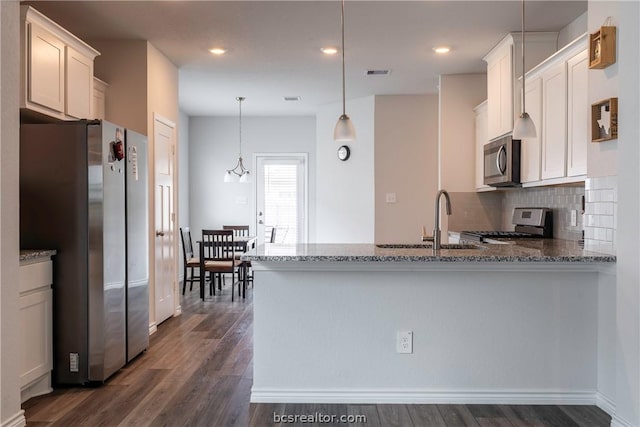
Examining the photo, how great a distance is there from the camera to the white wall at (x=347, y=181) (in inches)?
270

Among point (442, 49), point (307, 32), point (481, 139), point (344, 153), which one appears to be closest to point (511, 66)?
point (442, 49)

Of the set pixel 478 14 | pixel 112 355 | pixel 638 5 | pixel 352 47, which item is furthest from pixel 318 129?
pixel 638 5

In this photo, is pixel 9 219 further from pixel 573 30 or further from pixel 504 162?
pixel 573 30

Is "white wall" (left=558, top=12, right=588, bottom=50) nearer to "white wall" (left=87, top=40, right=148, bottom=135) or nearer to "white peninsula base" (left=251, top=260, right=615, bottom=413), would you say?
"white peninsula base" (left=251, top=260, right=615, bottom=413)

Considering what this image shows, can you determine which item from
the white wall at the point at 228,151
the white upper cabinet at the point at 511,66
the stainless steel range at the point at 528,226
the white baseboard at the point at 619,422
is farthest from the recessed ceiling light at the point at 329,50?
A: the white baseboard at the point at 619,422

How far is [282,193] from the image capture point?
829 centimetres

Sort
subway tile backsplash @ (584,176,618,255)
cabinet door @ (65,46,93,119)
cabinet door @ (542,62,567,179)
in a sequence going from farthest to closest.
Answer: cabinet door @ (65,46,93,119) → cabinet door @ (542,62,567,179) → subway tile backsplash @ (584,176,618,255)

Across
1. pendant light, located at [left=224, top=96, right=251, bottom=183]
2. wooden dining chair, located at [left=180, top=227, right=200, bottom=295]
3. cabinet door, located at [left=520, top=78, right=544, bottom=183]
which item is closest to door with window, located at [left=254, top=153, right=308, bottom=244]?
pendant light, located at [left=224, top=96, right=251, bottom=183]

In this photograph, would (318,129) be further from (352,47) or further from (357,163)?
(352,47)

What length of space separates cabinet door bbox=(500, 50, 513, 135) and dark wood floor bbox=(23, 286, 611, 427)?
8.03 ft

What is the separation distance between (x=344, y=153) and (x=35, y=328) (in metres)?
4.90

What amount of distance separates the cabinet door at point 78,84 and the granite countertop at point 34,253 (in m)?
1.13

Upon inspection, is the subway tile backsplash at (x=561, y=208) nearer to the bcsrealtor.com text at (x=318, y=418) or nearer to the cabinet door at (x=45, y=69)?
the bcsrealtor.com text at (x=318, y=418)

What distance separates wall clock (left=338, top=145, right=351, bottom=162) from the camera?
23.4 feet
